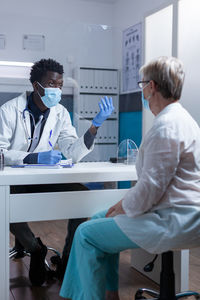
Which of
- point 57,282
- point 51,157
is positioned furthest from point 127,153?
point 57,282

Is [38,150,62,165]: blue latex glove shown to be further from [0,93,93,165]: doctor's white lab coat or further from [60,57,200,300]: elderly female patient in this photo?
[60,57,200,300]: elderly female patient

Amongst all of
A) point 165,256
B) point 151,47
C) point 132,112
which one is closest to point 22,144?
point 151,47

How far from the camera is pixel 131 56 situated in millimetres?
3637

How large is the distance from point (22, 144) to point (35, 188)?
422 mm

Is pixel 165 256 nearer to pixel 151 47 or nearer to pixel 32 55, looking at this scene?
pixel 151 47

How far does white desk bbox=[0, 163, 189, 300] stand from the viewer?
158 cm

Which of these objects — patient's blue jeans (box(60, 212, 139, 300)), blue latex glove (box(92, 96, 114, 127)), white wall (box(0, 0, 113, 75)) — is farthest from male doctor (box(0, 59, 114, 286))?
white wall (box(0, 0, 113, 75))

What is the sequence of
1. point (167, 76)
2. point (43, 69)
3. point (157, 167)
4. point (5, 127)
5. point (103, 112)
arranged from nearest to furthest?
point (157, 167)
point (167, 76)
point (103, 112)
point (5, 127)
point (43, 69)

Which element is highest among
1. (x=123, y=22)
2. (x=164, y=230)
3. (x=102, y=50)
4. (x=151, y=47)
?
(x=123, y=22)

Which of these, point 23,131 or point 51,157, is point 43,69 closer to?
point 23,131

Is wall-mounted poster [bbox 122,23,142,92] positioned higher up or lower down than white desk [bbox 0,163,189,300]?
higher up

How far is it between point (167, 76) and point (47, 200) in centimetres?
72

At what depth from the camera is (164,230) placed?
1.28m

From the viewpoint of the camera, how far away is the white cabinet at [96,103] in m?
3.53
